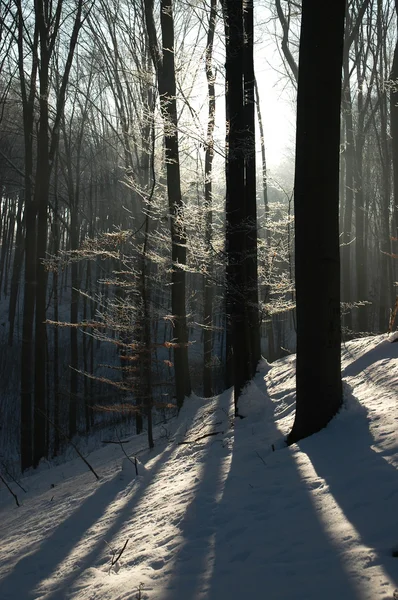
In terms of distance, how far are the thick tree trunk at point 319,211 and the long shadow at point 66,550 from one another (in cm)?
187

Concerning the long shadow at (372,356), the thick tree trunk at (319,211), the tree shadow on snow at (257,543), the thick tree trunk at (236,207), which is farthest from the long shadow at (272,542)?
the thick tree trunk at (236,207)

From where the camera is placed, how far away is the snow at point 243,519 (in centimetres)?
275

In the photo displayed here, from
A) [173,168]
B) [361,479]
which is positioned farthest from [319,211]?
[173,168]

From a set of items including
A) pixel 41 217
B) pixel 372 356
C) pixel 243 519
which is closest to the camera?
pixel 243 519

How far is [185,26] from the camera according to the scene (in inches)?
653

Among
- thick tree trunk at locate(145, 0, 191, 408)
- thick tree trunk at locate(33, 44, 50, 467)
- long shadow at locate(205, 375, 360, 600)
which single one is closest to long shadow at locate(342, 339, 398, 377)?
long shadow at locate(205, 375, 360, 600)

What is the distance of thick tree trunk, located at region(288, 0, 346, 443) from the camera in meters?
4.84

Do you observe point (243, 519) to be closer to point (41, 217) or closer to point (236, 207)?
point (236, 207)

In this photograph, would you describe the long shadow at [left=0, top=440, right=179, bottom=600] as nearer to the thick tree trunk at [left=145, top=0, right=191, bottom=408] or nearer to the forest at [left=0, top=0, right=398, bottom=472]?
the forest at [left=0, top=0, right=398, bottom=472]

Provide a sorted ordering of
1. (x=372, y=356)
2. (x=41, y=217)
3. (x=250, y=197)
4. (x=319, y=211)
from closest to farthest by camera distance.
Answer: (x=319, y=211) → (x=372, y=356) → (x=250, y=197) → (x=41, y=217)

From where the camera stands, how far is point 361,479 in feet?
11.8

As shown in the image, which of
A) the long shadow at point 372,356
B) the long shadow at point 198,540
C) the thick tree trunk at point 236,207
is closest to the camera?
the long shadow at point 198,540

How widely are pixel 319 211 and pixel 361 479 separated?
2.59 metres

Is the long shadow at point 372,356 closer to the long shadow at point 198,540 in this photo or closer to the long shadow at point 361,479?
the long shadow at point 361,479
